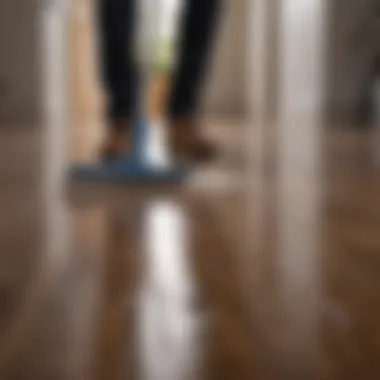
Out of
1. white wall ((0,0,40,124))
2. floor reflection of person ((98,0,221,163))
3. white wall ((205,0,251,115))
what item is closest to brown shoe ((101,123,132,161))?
floor reflection of person ((98,0,221,163))

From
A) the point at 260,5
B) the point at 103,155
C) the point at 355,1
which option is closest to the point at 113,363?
the point at 103,155

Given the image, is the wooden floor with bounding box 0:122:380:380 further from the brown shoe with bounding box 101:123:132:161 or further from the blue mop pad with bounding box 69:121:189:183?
the brown shoe with bounding box 101:123:132:161

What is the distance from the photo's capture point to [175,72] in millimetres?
2301

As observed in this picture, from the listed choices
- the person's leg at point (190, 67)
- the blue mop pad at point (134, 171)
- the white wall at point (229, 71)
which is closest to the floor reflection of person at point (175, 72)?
the person's leg at point (190, 67)

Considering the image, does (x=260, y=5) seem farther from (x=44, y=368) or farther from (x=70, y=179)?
(x=44, y=368)

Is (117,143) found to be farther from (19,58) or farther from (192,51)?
(19,58)

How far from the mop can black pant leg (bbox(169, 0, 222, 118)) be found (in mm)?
236

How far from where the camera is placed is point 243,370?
1.69ft

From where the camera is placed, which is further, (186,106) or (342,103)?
(342,103)

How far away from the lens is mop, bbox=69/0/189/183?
5.10 feet

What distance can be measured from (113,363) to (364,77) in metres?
3.89

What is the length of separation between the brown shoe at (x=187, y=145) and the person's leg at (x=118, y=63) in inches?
5.4

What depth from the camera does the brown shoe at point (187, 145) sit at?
2029 millimetres

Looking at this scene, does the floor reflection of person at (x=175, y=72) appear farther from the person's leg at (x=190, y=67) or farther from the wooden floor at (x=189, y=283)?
the wooden floor at (x=189, y=283)
